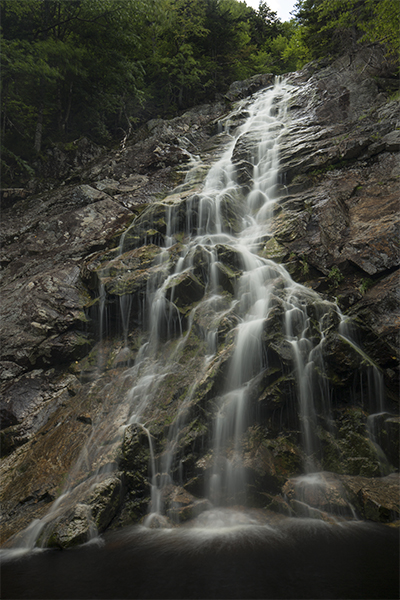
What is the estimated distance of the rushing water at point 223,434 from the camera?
3432mm

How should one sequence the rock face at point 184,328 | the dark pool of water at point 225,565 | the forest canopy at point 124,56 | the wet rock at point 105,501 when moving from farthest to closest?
the forest canopy at point 124,56 → the rock face at point 184,328 → the wet rock at point 105,501 → the dark pool of water at point 225,565

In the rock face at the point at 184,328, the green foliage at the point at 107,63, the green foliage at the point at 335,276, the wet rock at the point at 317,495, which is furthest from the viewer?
the green foliage at the point at 107,63

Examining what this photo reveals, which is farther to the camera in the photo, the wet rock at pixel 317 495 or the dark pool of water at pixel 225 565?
the wet rock at pixel 317 495

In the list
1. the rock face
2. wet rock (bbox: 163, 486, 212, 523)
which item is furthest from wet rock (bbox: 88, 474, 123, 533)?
wet rock (bbox: 163, 486, 212, 523)

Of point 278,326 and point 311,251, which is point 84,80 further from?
point 278,326

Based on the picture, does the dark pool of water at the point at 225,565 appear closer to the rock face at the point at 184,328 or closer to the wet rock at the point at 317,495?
the wet rock at the point at 317,495

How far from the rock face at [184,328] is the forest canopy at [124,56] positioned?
10.2 ft

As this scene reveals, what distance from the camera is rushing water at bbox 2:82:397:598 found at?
11.3 ft

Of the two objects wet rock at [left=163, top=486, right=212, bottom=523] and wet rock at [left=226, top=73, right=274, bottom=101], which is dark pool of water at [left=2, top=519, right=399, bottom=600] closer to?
wet rock at [left=163, top=486, right=212, bottom=523]

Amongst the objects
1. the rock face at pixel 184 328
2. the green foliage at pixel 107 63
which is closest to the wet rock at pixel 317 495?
the rock face at pixel 184 328

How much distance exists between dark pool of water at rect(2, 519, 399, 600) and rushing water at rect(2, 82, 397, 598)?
2 cm

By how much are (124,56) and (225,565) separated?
20.7m

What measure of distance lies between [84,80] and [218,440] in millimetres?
18365

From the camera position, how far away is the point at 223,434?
567 cm
